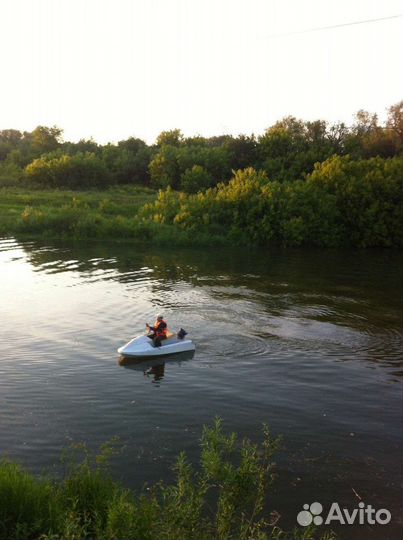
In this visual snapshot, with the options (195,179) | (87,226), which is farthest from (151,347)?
(195,179)

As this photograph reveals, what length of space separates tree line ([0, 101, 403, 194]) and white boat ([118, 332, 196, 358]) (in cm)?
4588

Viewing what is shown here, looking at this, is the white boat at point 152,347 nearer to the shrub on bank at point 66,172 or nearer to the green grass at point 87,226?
the green grass at point 87,226

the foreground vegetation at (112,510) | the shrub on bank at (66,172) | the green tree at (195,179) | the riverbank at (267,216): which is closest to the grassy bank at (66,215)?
the riverbank at (267,216)

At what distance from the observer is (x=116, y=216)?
61.3m

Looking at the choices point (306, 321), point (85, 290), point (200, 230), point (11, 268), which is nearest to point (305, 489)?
point (306, 321)

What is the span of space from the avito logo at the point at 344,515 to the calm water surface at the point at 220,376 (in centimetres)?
20

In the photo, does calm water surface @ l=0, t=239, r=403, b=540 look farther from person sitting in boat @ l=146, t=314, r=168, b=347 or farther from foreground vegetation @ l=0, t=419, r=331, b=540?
foreground vegetation @ l=0, t=419, r=331, b=540

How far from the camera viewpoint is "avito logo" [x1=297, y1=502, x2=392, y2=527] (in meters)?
11.2

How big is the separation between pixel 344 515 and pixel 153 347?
1101 cm

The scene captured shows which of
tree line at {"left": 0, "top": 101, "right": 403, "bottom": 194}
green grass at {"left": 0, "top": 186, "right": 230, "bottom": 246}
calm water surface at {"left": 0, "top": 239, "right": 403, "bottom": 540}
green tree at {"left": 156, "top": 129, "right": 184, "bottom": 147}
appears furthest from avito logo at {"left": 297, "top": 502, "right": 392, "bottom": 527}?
green tree at {"left": 156, "top": 129, "right": 184, "bottom": 147}

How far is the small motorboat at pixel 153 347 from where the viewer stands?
808 inches

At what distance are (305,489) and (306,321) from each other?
1495 centimetres

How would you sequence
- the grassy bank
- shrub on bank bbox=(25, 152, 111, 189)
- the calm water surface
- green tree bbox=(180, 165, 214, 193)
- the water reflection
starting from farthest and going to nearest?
shrub on bank bbox=(25, 152, 111, 189)
green tree bbox=(180, 165, 214, 193)
the grassy bank
the water reflection
the calm water surface

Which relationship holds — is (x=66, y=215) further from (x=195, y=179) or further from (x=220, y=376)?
(x=220, y=376)
